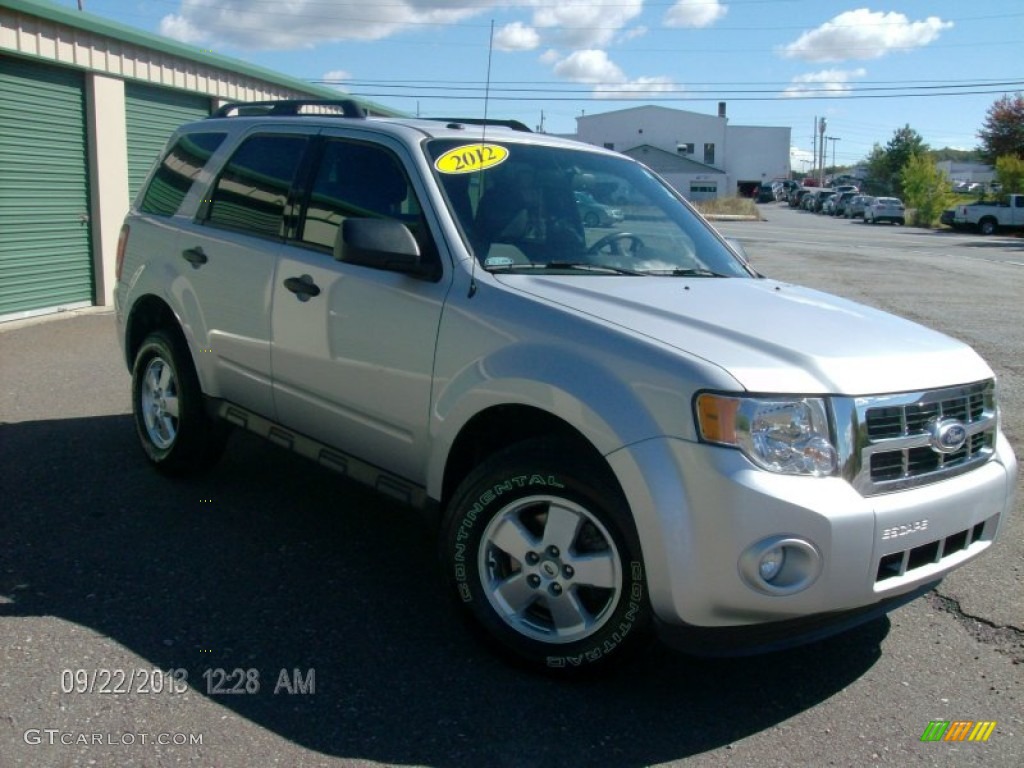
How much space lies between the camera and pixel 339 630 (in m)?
3.90

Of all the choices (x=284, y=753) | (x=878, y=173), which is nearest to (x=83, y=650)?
(x=284, y=753)

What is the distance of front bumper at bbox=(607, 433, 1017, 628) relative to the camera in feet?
9.70

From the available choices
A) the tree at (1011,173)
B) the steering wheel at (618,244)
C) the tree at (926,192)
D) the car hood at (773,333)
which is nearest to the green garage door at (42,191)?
the steering wheel at (618,244)

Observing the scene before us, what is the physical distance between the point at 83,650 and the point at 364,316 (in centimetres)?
163

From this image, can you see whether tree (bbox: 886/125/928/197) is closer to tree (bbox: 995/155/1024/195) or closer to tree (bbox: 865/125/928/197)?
tree (bbox: 865/125/928/197)

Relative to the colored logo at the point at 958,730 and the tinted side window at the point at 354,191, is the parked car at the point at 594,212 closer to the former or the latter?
the tinted side window at the point at 354,191

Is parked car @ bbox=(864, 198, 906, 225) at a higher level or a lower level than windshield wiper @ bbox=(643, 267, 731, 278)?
higher

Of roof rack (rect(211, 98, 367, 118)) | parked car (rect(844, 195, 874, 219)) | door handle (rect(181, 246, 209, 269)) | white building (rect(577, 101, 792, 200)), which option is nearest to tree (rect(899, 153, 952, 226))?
parked car (rect(844, 195, 874, 219))

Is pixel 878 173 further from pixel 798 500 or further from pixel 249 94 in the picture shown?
pixel 798 500

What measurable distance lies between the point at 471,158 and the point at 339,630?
2.02 metres

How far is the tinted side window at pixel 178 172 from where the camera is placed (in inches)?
218

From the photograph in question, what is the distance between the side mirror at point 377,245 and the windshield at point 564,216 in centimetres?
26

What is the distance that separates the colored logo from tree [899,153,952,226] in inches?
2241

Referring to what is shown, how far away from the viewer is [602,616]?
11.0 ft
